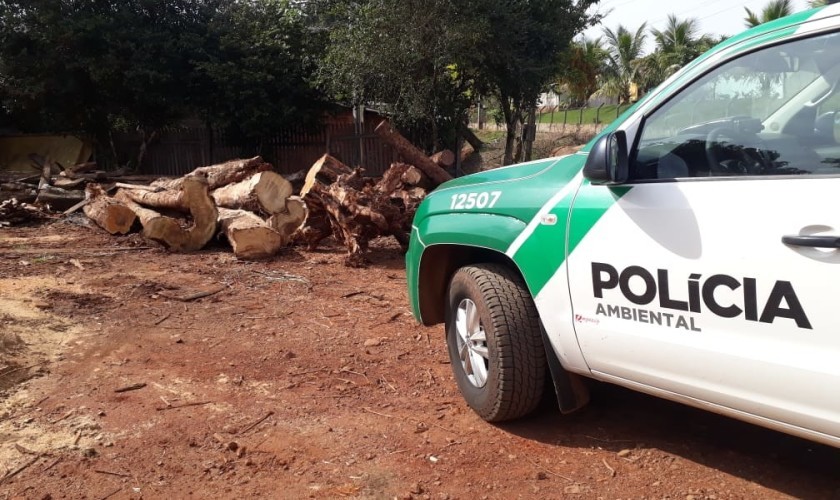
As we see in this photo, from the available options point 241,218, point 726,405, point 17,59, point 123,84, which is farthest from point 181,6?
point 726,405

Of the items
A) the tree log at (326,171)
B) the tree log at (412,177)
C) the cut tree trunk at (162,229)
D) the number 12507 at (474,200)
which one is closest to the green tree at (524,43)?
the tree log at (412,177)

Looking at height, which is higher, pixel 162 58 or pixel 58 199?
pixel 162 58

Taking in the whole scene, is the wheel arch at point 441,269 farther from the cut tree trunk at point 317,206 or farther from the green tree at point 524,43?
the green tree at point 524,43

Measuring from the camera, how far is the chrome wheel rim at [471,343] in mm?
3674

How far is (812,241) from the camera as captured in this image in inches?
87.3

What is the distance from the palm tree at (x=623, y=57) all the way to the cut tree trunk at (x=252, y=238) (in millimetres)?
33943

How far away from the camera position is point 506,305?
3.44 metres

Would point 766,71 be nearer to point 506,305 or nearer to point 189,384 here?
point 506,305

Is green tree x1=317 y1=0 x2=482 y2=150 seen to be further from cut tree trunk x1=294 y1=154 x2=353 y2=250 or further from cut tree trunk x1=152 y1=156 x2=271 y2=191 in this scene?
cut tree trunk x1=294 y1=154 x2=353 y2=250

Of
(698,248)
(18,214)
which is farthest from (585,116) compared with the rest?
(698,248)

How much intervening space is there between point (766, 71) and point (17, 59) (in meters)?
19.3

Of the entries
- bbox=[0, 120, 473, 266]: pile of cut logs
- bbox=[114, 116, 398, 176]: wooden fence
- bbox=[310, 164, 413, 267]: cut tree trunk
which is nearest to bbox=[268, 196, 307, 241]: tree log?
bbox=[0, 120, 473, 266]: pile of cut logs

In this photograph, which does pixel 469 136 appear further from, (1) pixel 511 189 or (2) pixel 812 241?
(2) pixel 812 241

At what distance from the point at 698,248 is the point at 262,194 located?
770cm
